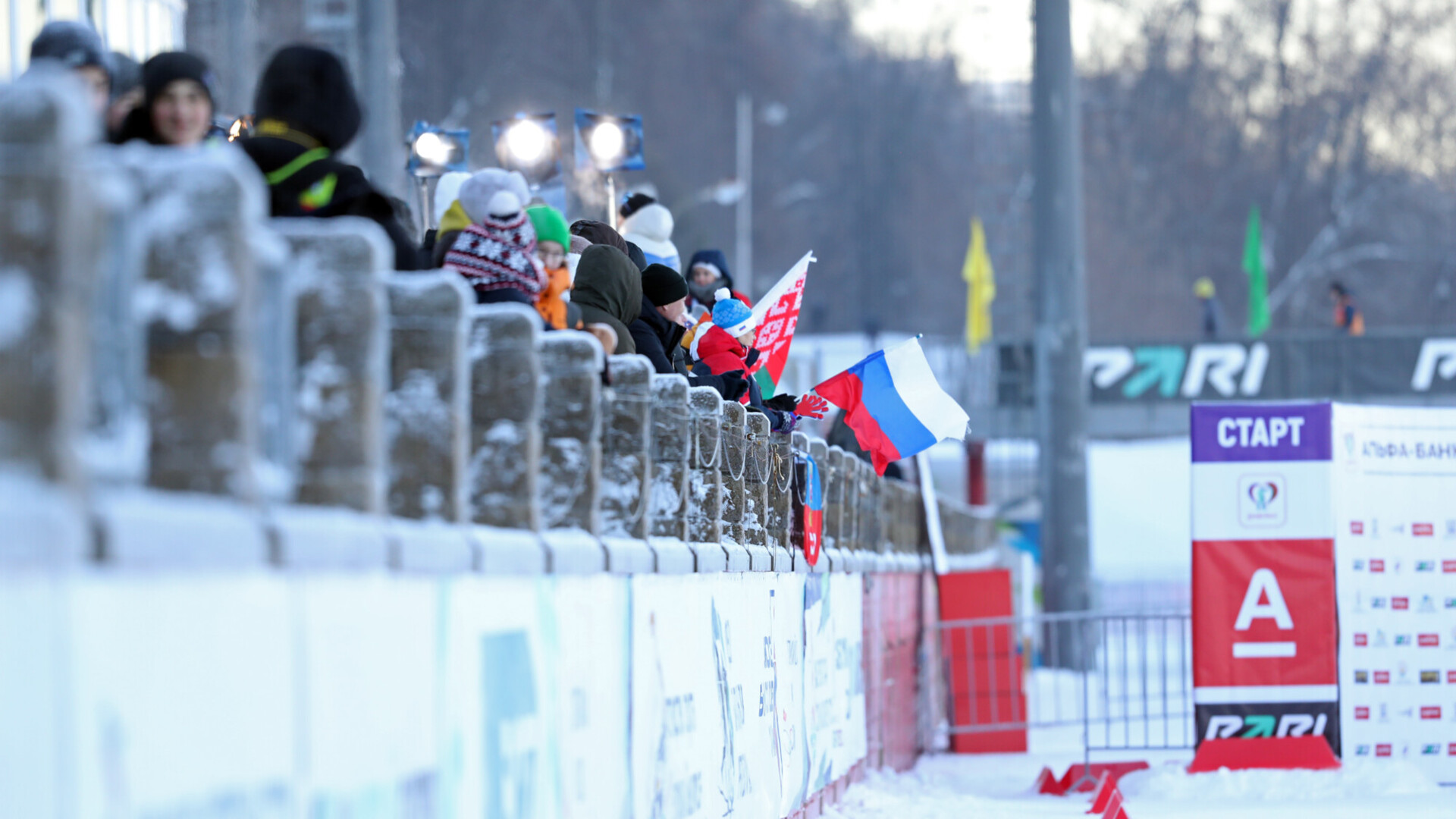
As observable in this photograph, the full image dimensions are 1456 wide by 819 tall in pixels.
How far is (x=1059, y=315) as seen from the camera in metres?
22.6

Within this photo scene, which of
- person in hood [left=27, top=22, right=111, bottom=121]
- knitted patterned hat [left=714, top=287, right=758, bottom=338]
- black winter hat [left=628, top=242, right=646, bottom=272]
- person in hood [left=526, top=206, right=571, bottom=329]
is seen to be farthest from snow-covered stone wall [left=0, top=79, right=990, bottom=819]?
black winter hat [left=628, top=242, right=646, bottom=272]

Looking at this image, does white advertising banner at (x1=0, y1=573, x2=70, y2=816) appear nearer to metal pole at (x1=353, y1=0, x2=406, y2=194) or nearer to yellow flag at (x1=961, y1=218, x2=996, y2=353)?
metal pole at (x1=353, y1=0, x2=406, y2=194)

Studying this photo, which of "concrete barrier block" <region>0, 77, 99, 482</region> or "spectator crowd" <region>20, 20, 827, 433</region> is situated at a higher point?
"spectator crowd" <region>20, 20, 827, 433</region>

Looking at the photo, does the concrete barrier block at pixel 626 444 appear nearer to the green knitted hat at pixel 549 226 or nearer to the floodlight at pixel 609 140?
the green knitted hat at pixel 549 226

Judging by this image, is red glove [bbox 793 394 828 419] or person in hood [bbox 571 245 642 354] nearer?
person in hood [bbox 571 245 642 354]

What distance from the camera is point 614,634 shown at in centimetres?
590

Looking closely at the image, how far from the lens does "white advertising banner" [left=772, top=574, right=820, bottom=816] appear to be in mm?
8891

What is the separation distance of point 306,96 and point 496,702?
1607mm

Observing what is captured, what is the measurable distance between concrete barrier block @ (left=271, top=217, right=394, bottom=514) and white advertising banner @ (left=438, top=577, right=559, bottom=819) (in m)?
0.59

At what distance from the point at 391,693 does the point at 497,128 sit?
33.2 feet

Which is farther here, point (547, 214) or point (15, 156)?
point (547, 214)

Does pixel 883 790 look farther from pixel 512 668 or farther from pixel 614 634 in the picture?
pixel 512 668

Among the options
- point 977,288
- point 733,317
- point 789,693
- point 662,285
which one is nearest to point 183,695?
point 662,285

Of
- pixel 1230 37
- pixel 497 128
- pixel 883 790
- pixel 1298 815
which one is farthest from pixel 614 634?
pixel 1230 37
